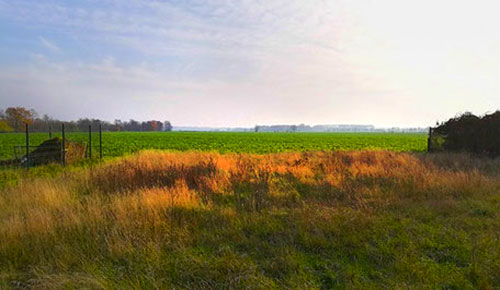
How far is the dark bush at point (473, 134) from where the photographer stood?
16141 millimetres

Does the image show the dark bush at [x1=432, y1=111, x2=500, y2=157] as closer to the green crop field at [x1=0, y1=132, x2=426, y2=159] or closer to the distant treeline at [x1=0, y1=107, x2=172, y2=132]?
the green crop field at [x1=0, y1=132, x2=426, y2=159]

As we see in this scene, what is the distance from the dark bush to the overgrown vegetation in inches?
409

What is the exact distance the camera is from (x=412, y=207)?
668 cm

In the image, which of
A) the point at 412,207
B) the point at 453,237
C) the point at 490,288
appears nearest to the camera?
the point at 490,288

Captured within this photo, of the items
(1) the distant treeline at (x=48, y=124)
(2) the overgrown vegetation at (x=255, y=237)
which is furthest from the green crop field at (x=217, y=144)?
(2) the overgrown vegetation at (x=255, y=237)

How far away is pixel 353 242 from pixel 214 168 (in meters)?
7.27

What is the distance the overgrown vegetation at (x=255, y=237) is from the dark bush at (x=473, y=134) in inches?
409

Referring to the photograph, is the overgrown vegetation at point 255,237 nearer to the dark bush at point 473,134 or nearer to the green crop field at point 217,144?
the dark bush at point 473,134

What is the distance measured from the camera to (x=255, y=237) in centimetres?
511

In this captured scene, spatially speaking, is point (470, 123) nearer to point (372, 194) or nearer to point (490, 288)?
point (372, 194)

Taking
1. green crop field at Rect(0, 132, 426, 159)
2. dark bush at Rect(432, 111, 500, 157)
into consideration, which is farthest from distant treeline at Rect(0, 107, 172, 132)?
dark bush at Rect(432, 111, 500, 157)

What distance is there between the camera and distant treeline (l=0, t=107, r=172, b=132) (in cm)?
1998

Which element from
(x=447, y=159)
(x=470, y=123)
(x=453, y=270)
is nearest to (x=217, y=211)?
(x=453, y=270)

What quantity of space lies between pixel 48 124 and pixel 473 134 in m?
32.6
